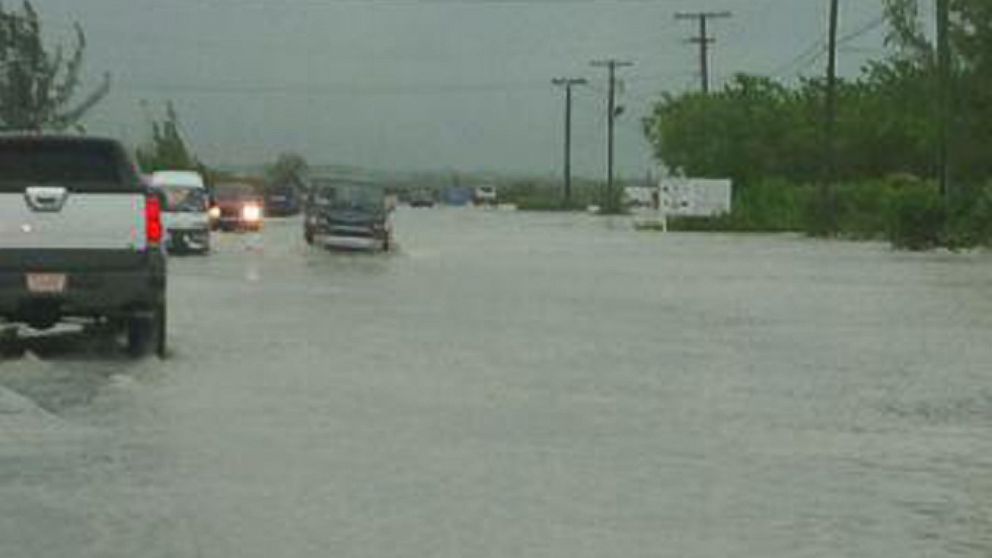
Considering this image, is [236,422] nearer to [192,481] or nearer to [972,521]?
[192,481]

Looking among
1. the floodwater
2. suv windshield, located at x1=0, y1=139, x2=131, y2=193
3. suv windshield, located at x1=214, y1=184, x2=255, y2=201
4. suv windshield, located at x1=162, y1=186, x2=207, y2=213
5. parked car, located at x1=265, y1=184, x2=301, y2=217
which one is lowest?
parked car, located at x1=265, y1=184, x2=301, y2=217

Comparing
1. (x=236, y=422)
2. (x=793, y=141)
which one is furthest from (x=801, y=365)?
(x=793, y=141)

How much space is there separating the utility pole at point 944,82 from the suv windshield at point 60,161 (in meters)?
47.0

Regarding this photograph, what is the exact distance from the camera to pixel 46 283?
18.2 metres

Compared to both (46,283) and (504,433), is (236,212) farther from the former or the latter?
(504,433)

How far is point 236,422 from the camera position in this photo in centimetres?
1381

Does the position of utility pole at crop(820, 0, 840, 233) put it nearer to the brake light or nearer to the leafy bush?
the leafy bush

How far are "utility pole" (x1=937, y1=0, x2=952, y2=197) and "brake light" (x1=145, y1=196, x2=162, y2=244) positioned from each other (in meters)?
47.5

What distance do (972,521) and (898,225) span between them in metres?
53.2

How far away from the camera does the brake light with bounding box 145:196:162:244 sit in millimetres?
18312

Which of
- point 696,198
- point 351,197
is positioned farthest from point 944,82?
point 696,198

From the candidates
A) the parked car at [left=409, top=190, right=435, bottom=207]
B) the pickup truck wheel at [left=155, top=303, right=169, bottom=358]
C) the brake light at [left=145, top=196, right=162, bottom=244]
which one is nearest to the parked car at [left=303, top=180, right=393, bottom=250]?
the pickup truck wheel at [left=155, top=303, right=169, bottom=358]

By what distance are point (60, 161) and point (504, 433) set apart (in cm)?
739

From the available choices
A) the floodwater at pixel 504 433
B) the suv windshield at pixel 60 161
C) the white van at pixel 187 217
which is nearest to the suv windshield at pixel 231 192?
the white van at pixel 187 217
